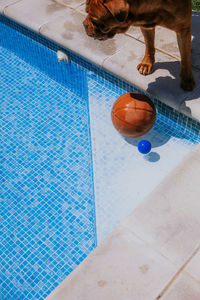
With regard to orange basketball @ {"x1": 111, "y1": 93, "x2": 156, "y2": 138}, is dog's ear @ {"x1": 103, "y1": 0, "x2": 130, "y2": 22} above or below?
above

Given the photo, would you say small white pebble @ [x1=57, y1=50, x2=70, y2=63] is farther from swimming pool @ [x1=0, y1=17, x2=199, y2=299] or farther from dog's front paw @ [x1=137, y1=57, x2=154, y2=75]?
dog's front paw @ [x1=137, y1=57, x2=154, y2=75]

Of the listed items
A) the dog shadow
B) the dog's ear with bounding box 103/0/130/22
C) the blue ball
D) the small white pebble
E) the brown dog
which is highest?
the dog's ear with bounding box 103/0/130/22

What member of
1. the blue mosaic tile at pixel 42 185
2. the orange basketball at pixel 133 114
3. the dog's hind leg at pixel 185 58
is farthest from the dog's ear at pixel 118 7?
the blue mosaic tile at pixel 42 185

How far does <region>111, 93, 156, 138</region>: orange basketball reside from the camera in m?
3.24

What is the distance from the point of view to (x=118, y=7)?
89.3 inches

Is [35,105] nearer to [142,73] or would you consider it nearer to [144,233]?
[142,73]

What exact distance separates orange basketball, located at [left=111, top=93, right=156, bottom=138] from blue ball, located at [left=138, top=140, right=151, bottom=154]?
14 cm

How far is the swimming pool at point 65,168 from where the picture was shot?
323 cm

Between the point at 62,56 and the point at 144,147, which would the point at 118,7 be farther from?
the point at 62,56

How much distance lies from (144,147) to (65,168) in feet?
3.13

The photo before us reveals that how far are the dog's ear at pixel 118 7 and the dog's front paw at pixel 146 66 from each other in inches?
52.1

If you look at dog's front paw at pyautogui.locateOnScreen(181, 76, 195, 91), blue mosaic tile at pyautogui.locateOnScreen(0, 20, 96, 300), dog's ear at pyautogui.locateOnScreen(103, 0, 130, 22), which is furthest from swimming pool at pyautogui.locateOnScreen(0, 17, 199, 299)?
dog's ear at pyautogui.locateOnScreen(103, 0, 130, 22)

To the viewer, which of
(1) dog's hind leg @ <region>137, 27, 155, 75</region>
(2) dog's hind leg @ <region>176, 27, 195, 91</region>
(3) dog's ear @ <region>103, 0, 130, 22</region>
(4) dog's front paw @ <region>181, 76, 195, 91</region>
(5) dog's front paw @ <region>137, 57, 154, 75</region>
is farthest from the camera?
(5) dog's front paw @ <region>137, 57, 154, 75</region>

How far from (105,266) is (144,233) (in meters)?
0.41
